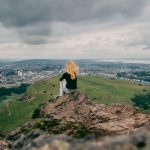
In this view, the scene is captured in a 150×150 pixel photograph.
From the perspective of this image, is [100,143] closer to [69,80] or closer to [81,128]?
[81,128]

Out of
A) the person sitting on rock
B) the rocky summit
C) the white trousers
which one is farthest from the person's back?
the rocky summit

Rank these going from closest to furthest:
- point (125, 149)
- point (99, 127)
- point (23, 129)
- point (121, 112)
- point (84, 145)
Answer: point (125, 149), point (84, 145), point (99, 127), point (23, 129), point (121, 112)

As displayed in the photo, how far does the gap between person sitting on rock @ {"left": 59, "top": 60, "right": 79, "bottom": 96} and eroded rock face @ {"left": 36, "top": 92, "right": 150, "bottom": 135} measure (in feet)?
24.4

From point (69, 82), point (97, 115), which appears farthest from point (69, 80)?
point (97, 115)

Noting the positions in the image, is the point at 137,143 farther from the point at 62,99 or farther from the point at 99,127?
the point at 62,99

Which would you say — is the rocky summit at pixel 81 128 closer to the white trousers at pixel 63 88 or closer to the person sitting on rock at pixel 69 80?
the white trousers at pixel 63 88

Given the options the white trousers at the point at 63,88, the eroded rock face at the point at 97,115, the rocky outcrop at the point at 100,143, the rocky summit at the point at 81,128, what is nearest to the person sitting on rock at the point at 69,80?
the white trousers at the point at 63,88

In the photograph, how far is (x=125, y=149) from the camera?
1521cm

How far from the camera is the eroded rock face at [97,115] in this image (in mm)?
46000

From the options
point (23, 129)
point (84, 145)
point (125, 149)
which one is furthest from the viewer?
point (23, 129)

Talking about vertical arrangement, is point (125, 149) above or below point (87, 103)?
above

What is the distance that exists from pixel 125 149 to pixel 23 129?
121 feet

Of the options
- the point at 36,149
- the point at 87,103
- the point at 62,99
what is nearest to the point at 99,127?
the point at 87,103

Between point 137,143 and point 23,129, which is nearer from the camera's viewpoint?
point 137,143
